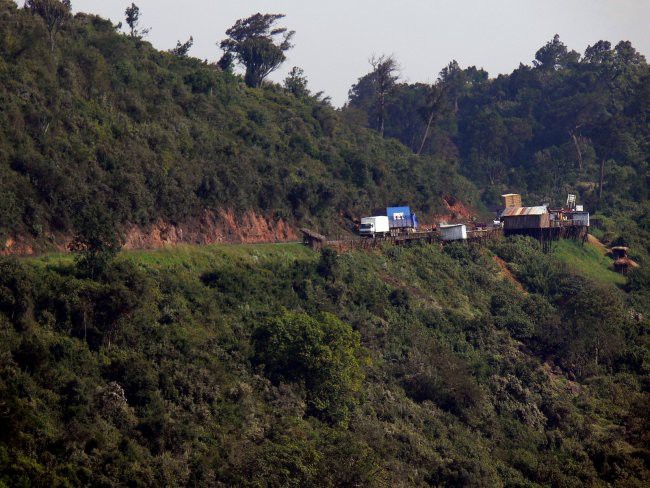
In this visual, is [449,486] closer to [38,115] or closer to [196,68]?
[38,115]

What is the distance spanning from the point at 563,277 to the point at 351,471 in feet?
141

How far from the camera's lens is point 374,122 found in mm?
127125

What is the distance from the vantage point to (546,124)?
127062mm

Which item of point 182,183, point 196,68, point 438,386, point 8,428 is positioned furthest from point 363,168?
point 8,428

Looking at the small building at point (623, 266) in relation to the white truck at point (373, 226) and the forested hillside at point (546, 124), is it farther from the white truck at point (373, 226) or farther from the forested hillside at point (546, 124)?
the white truck at point (373, 226)

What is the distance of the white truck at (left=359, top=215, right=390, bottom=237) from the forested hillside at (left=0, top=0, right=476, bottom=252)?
2.70 m

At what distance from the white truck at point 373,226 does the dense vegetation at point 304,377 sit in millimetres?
2241

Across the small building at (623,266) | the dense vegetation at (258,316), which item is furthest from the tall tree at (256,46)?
the small building at (623,266)

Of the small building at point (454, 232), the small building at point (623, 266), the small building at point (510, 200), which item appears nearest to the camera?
the small building at point (454, 232)

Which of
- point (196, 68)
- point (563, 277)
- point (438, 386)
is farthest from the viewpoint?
point (196, 68)

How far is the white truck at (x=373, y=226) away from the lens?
73750 mm

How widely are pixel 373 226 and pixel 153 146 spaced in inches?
728

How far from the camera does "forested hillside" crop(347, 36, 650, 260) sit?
359ft

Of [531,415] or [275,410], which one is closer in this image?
[275,410]
